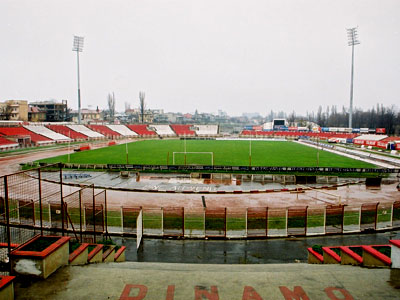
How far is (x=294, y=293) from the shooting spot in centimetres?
640

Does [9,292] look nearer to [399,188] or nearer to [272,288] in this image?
[272,288]

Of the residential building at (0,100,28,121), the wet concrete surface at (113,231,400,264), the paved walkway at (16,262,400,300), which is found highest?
the residential building at (0,100,28,121)

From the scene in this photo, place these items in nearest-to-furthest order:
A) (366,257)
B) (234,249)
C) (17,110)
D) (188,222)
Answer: (366,257) → (234,249) → (188,222) → (17,110)

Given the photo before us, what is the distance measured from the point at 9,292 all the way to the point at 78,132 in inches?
3241

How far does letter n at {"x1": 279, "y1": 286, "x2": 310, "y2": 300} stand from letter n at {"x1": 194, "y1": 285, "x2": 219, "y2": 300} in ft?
4.71

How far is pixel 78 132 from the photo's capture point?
270 feet

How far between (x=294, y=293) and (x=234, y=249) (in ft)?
20.8

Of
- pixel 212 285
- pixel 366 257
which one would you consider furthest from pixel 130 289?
pixel 366 257

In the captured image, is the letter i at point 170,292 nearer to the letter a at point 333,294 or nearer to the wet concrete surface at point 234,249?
the letter a at point 333,294

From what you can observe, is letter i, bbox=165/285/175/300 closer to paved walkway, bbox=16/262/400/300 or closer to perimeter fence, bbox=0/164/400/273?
paved walkway, bbox=16/262/400/300

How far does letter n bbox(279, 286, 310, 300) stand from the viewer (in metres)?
6.24

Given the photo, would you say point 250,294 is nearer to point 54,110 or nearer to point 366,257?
point 366,257

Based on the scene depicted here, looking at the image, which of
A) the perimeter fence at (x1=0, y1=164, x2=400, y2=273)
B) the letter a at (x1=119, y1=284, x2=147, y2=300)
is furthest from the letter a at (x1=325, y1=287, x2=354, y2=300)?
the perimeter fence at (x1=0, y1=164, x2=400, y2=273)

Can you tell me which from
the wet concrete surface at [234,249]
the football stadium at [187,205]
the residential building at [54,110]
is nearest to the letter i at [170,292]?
the football stadium at [187,205]
